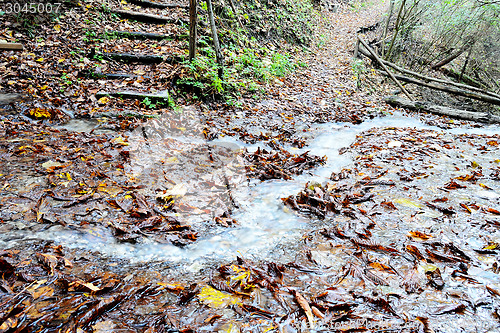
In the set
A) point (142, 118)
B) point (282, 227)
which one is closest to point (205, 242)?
point (282, 227)

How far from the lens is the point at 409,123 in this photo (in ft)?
22.1

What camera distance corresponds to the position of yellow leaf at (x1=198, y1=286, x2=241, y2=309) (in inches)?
57.8

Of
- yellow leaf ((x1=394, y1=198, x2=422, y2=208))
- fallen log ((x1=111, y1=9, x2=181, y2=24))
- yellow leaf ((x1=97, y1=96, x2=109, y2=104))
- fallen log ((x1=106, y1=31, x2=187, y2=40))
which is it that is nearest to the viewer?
yellow leaf ((x1=394, y1=198, x2=422, y2=208))

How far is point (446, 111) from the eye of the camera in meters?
7.34

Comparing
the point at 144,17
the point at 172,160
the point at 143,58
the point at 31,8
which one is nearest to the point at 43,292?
the point at 172,160

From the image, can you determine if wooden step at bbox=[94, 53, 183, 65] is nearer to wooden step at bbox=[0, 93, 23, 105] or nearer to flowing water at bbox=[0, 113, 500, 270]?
wooden step at bbox=[0, 93, 23, 105]

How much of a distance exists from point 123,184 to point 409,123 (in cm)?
709

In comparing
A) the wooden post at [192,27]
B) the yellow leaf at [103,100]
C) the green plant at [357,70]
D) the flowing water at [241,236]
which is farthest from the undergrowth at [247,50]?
the flowing water at [241,236]

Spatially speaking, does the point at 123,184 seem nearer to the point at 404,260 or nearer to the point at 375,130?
the point at 404,260

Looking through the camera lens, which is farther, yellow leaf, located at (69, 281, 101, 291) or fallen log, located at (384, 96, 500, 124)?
fallen log, located at (384, 96, 500, 124)

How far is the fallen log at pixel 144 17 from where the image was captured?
660 centimetres

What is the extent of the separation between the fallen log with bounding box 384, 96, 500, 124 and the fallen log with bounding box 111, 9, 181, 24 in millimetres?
7262

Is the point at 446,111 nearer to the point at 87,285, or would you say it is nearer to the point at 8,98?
the point at 87,285

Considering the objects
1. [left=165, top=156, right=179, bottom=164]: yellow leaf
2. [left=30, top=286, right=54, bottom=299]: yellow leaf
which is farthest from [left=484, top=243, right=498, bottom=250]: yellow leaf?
[left=165, top=156, right=179, bottom=164]: yellow leaf
